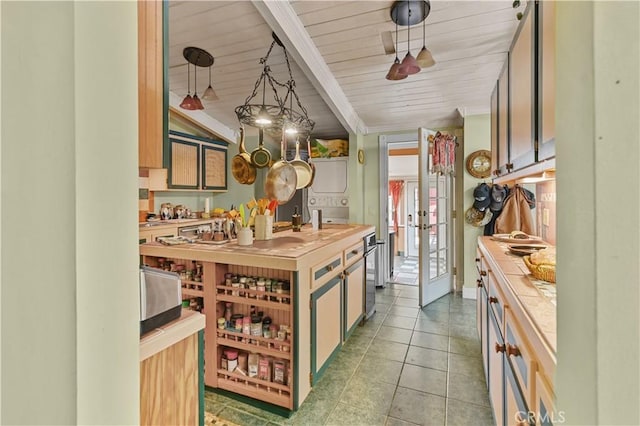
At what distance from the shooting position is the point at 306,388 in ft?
5.98

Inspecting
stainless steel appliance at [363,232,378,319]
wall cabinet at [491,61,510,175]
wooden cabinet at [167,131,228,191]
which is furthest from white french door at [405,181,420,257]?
wall cabinet at [491,61,510,175]

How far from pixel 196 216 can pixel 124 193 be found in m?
4.37

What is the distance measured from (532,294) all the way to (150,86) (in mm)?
1432

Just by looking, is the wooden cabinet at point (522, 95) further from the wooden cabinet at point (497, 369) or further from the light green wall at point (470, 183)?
the light green wall at point (470, 183)

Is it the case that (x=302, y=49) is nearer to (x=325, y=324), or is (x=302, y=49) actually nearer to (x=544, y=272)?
(x=325, y=324)

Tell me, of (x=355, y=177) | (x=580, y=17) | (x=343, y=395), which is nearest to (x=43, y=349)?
(x=580, y=17)

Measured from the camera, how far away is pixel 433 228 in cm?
375

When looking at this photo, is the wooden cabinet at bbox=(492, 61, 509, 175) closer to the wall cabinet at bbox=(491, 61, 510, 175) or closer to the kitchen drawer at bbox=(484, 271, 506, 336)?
the wall cabinet at bbox=(491, 61, 510, 175)

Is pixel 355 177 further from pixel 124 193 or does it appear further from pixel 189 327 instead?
pixel 124 193

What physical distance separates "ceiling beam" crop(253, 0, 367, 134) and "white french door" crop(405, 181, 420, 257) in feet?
13.9

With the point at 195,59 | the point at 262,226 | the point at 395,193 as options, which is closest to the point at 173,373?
the point at 262,226

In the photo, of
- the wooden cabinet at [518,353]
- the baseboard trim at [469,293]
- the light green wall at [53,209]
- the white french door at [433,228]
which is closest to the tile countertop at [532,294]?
the wooden cabinet at [518,353]

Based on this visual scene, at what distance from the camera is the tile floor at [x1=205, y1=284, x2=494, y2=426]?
1.77 m

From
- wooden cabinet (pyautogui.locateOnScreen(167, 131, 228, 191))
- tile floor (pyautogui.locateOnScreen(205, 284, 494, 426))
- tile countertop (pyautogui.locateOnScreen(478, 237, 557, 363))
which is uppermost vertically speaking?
wooden cabinet (pyautogui.locateOnScreen(167, 131, 228, 191))
